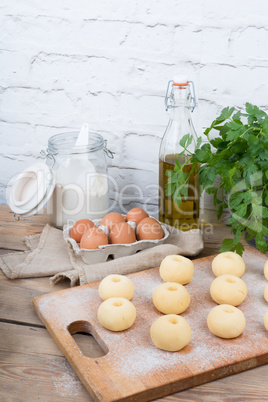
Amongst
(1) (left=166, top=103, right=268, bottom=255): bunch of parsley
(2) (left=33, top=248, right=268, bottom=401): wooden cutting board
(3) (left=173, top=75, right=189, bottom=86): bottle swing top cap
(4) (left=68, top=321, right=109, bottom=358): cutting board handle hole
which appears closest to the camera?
(2) (left=33, top=248, right=268, bottom=401): wooden cutting board

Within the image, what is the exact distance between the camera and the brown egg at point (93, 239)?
1146 mm

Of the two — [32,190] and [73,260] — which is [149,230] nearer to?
[73,260]

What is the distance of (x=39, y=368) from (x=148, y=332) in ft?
0.68

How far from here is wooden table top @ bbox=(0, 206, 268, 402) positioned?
796mm

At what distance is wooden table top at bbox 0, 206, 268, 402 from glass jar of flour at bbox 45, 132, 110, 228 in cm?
26

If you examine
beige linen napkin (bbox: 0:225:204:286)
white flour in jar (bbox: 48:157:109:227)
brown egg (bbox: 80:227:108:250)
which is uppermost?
white flour in jar (bbox: 48:157:109:227)

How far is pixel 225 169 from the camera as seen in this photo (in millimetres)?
1115

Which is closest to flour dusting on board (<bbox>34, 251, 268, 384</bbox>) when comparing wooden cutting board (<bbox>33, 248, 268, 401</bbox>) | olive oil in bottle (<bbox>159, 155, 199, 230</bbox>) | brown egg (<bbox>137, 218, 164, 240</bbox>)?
wooden cutting board (<bbox>33, 248, 268, 401</bbox>)

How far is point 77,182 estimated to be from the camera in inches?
51.2

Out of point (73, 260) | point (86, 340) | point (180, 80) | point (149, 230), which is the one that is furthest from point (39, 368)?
point (180, 80)

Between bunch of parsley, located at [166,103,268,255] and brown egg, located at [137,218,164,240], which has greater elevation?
bunch of parsley, located at [166,103,268,255]

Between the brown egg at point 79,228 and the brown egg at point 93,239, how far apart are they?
1.7 inches

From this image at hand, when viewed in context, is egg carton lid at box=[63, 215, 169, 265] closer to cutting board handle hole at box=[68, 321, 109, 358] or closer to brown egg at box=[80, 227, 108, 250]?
brown egg at box=[80, 227, 108, 250]

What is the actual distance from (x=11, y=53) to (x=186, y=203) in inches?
27.1
